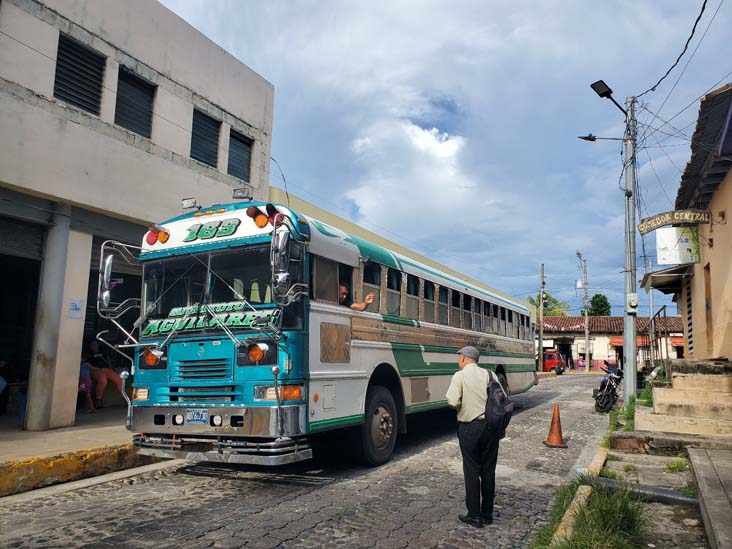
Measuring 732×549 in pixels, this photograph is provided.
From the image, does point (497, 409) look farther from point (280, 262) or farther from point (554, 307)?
point (554, 307)

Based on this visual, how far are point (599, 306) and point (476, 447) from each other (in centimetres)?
6387

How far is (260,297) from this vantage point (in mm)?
6125

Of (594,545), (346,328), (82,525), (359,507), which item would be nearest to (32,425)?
(82,525)

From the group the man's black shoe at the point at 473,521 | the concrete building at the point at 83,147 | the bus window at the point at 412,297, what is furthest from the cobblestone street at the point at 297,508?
the concrete building at the point at 83,147

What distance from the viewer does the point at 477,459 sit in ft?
16.3

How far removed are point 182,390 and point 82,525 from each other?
5.59ft

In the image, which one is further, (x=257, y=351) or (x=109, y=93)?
(x=109, y=93)

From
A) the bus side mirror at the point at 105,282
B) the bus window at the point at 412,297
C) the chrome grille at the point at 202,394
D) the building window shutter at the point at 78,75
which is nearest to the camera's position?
the chrome grille at the point at 202,394

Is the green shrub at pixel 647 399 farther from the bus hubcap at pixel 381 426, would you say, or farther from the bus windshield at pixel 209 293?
the bus windshield at pixel 209 293

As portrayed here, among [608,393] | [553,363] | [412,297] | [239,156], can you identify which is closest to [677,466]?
[412,297]

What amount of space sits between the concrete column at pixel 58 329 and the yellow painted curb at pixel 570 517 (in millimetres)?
7713

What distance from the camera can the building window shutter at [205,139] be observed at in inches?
474

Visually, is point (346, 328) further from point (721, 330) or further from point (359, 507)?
point (721, 330)

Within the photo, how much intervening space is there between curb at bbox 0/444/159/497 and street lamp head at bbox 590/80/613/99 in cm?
1066
